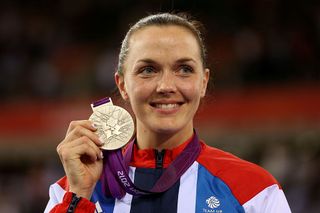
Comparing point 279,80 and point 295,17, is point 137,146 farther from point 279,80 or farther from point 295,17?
point 295,17

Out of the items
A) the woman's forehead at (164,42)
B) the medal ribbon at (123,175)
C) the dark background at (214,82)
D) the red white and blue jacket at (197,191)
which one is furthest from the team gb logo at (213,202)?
the dark background at (214,82)

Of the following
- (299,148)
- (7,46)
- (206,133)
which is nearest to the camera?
(299,148)

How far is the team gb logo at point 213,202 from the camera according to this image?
99.7 inches

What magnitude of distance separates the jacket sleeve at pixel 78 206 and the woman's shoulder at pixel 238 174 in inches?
17.4

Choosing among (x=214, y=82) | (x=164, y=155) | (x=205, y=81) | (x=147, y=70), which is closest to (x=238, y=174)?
(x=164, y=155)

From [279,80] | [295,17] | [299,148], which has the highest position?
[295,17]

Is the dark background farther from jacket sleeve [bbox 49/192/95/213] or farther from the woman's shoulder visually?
jacket sleeve [bbox 49/192/95/213]

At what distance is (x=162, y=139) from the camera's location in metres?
2.65

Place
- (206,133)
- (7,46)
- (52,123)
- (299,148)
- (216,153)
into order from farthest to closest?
(7,46), (52,123), (206,133), (299,148), (216,153)

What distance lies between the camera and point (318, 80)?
7434mm

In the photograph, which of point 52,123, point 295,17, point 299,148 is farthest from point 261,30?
point 52,123

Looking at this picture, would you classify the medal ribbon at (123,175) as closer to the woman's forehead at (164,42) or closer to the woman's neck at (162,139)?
the woman's neck at (162,139)

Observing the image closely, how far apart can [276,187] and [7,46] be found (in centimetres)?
738

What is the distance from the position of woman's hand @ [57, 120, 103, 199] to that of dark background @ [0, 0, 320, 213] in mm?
3921
